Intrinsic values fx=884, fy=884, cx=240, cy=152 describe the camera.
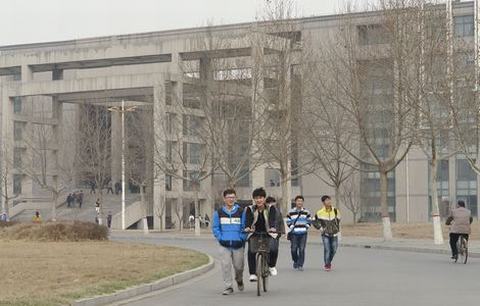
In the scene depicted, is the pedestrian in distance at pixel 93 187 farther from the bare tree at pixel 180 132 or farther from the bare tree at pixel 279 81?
the bare tree at pixel 279 81

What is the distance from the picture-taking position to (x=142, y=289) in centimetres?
1580

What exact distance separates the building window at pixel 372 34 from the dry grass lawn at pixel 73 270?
15.5 metres

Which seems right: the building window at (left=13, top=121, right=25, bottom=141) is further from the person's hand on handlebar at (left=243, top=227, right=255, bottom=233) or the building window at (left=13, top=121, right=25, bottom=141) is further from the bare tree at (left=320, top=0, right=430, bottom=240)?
the person's hand on handlebar at (left=243, top=227, right=255, bottom=233)

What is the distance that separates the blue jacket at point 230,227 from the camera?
15.4m

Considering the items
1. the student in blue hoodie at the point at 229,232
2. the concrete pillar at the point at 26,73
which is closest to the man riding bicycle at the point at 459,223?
the student in blue hoodie at the point at 229,232

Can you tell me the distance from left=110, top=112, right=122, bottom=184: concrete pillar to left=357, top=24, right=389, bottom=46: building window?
32.8 meters

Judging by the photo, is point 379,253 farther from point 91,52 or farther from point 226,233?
point 91,52

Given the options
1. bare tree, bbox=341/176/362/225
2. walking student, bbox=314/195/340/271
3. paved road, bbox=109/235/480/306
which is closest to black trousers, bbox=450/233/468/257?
paved road, bbox=109/235/480/306

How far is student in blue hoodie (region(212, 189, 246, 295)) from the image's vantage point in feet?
50.7

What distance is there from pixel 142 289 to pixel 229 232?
75.3 inches

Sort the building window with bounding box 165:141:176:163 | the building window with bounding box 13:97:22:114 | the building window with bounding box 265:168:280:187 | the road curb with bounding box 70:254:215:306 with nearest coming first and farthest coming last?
the road curb with bounding box 70:254:215:306 < the building window with bounding box 165:141:176:163 < the building window with bounding box 265:168:280:187 < the building window with bounding box 13:97:22:114

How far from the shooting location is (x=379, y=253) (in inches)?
1182

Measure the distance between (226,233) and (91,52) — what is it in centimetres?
5998

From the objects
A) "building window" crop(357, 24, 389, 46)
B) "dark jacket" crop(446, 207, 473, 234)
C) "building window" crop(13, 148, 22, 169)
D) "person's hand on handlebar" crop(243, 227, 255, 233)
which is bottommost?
"dark jacket" crop(446, 207, 473, 234)
